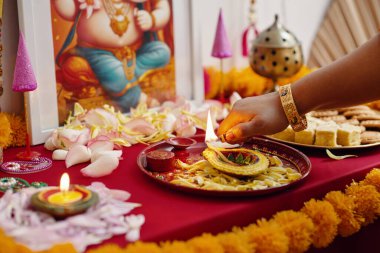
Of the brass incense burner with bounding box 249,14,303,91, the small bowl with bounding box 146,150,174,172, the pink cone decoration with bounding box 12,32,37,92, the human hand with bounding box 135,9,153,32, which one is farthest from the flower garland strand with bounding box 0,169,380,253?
the human hand with bounding box 135,9,153,32

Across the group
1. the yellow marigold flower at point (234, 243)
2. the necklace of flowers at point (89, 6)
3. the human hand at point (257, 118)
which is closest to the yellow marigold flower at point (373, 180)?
the human hand at point (257, 118)

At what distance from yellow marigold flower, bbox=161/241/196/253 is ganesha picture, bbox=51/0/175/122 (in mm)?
626

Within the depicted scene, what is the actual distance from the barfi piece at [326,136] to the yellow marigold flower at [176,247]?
55 centimetres

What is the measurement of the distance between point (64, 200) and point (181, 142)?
44 cm

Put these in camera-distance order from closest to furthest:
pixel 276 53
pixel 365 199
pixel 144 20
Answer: pixel 365 199
pixel 144 20
pixel 276 53

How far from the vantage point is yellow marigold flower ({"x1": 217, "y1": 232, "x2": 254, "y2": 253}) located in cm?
81

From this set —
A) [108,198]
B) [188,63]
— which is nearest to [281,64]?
[188,63]

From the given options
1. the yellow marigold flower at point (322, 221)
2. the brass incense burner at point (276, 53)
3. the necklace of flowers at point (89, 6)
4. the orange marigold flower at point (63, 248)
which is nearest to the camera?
the orange marigold flower at point (63, 248)

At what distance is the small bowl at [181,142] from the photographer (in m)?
1.19

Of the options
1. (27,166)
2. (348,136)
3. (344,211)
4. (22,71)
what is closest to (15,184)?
(27,166)

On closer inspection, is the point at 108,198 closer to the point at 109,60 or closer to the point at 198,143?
the point at 198,143

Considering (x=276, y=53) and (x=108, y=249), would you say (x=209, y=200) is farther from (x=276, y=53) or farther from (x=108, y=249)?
(x=276, y=53)

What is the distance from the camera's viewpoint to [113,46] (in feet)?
4.50

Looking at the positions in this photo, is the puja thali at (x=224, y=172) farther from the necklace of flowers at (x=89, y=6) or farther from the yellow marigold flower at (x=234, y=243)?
the necklace of flowers at (x=89, y=6)
